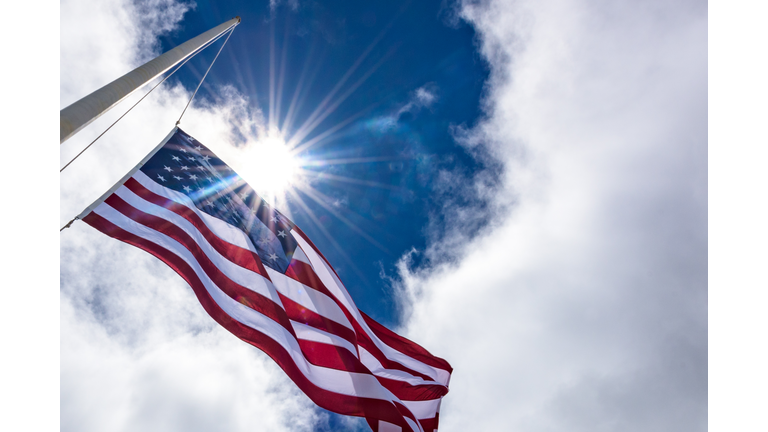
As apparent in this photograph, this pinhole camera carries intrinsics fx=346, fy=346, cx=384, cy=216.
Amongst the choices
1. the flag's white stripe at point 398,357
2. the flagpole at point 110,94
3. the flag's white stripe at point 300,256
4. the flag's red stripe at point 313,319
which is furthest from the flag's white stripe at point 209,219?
the flagpole at point 110,94

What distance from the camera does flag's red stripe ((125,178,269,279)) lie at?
7.74 m

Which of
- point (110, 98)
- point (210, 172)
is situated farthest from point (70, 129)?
point (210, 172)

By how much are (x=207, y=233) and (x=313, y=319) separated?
348 cm

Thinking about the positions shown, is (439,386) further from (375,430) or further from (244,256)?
(244,256)

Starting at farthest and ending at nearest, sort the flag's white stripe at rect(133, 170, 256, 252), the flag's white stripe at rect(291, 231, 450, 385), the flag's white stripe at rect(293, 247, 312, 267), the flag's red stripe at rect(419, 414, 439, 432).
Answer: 1. the flag's red stripe at rect(419, 414, 439, 432)
2. the flag's white stripe at rect(291, 231, 450, 385)
3. the flag's white stripe at rect(293, 247, 312, 267)
4. the flag's white stripe at rect(133, 170, 256, 252)

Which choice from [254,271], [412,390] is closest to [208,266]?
[254,271]

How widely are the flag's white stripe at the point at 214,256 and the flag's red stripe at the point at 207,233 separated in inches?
3.2

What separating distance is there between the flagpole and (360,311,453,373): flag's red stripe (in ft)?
26.9

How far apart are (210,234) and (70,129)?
163 inches

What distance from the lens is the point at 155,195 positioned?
791 cm

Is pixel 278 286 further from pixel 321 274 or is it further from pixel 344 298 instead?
pixel 344 298

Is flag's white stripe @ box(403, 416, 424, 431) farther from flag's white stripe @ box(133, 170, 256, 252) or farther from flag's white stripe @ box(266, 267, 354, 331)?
flag's white stripe @ box(133, 170, 256, 252)

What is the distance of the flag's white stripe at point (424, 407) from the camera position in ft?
35.4

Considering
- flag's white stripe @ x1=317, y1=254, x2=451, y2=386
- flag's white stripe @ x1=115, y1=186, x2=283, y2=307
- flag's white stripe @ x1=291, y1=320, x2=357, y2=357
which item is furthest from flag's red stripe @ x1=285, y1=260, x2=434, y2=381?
flag's white stripe @ x1=115, y1=186, x2=283, y2=307
